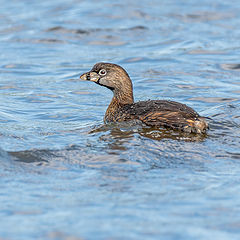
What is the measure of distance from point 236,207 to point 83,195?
1466mm

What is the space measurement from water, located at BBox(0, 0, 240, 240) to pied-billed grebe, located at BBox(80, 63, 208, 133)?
0.61 feet

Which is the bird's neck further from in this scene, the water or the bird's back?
the bird's back

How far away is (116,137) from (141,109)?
0.73 m

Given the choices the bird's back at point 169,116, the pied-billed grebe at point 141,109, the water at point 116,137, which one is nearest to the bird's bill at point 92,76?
the pied-billed grebe at point 141,109

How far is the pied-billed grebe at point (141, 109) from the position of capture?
7.96 m

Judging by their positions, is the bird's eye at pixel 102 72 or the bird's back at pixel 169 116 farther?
the bird's eye at pixel 102 72

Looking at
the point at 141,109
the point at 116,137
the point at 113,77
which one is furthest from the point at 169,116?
the point at 113,77

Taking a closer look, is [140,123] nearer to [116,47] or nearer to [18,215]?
[18,215]

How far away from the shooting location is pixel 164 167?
21.6ft

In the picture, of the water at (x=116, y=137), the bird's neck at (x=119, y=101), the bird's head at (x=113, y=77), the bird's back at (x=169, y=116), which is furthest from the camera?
the bird's head at (x=113, y=77)

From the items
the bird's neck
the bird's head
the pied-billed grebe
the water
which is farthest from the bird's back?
the bird's head

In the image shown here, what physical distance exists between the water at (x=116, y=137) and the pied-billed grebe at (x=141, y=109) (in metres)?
0.19

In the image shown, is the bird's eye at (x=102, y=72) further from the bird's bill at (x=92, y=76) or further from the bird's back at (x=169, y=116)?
the bird's back at (x=169, y=116)

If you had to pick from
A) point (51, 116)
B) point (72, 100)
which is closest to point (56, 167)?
point (51, 116)
